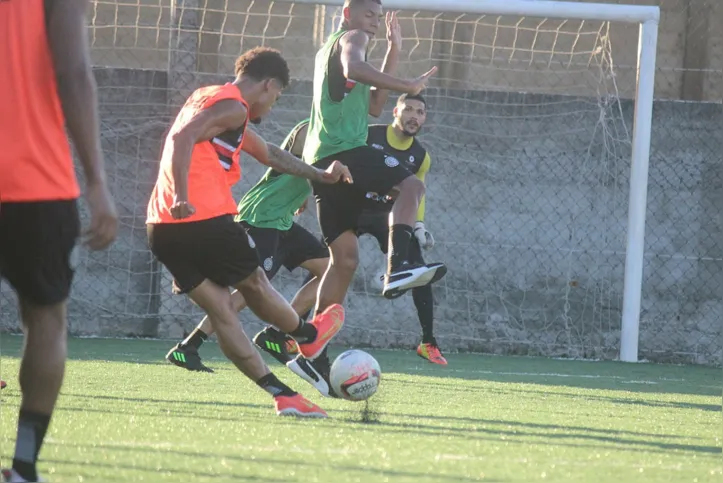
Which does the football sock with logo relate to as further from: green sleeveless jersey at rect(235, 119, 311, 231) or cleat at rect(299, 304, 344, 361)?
cleat at rect(299, 304, 344, 361)

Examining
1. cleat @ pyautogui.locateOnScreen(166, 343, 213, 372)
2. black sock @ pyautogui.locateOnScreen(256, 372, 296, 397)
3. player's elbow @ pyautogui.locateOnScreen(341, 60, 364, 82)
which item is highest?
player's elbow @ pyautogui.locateOnScreen(341, 60, 364, 82)

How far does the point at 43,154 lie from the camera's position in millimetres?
3490

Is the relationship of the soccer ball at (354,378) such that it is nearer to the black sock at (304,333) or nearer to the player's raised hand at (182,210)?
the black sock at (304,333)

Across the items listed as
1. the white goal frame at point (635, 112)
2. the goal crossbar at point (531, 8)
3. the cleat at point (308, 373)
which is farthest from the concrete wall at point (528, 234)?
the cleat at point (308, 373)

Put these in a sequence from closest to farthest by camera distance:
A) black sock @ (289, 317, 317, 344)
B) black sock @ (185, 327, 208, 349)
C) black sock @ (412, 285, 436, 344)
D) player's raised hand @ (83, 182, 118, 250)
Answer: player's raised hand @ (83, 182, 118, 250) < black sock @ (289, 317, 317, 344) < black sock @ (185, 327, 208, 349) < black sock @ (412, 285, 436, 344)

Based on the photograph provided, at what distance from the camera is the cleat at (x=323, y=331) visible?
19.8ft

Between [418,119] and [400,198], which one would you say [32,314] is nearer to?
[400,198]

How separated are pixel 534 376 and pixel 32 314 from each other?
633cm

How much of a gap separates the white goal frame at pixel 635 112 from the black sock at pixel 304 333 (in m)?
6.12

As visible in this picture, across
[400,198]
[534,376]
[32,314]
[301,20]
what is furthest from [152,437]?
[301,20]

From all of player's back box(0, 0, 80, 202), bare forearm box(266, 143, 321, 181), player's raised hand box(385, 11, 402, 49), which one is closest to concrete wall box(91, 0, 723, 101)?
player's raised hand box(385, 11, 402, 49)

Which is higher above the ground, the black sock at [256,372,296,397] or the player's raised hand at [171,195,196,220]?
the player's raised hand at [171,195,196,220]

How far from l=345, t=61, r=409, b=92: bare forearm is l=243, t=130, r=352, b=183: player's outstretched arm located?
719mm

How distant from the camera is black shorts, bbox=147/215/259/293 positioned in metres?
5.76
